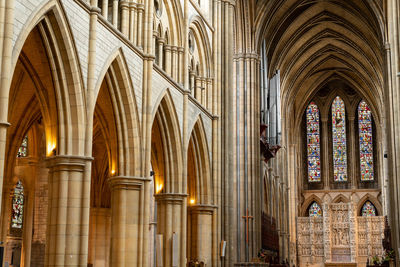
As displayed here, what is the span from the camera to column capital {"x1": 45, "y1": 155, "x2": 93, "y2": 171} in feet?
43.5

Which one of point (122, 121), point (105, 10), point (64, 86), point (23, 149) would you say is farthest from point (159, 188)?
point (23, 149)

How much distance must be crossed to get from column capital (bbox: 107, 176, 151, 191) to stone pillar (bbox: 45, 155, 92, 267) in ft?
8.46

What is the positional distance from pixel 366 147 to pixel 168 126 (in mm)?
33480

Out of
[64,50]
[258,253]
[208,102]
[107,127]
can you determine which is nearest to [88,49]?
[64,50]

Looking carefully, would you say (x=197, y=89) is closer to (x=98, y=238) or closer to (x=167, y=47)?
(x=167, y=47)

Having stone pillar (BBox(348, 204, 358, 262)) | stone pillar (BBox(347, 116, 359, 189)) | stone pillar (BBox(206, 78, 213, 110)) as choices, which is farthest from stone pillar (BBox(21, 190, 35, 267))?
stone pillar (BBox(347, 116, 359, 189))

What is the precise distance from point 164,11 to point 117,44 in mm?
4360

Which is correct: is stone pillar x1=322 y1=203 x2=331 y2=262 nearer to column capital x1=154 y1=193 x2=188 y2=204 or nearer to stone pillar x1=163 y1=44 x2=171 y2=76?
column capital x1=154 y1=193 x2=188 y2=204

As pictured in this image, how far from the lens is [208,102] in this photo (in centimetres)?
2331

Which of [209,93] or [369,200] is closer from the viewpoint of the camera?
[209,93]

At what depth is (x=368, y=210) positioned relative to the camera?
48.0m

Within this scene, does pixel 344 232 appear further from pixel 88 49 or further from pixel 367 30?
pixel 88 49

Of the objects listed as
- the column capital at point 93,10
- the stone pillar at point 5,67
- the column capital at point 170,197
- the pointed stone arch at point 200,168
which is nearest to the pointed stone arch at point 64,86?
the column capital at point 93,10

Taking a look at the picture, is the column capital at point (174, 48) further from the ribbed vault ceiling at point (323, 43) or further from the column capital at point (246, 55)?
the ribbed vault ceiling at point (323, 43)
